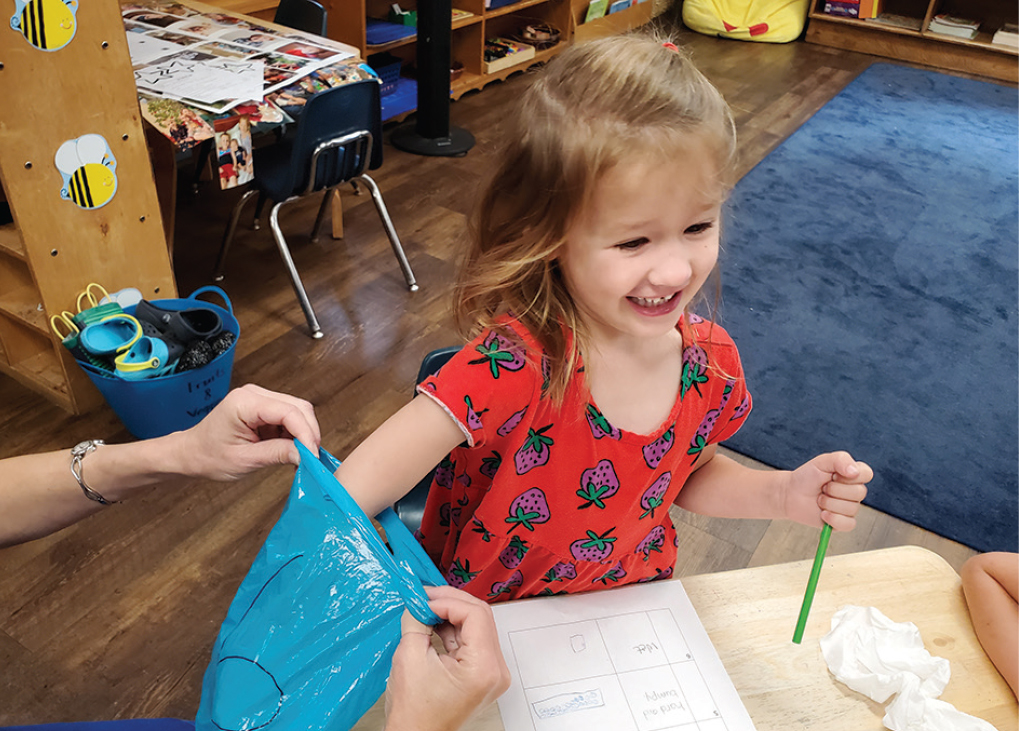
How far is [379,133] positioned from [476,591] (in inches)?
69.5

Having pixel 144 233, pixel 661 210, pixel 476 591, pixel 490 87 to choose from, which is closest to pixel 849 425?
pixel 476 591

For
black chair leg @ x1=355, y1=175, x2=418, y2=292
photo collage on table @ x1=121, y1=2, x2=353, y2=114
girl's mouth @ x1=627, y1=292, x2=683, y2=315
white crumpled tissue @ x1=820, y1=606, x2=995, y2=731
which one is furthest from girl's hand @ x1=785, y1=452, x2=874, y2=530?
black chair leg @ x1=355, y1=175, x2=418, y2=292

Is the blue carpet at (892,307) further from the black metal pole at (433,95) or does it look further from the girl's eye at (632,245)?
the girl's eye at (632,245)

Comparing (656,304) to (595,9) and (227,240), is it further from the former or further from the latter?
(595,9)

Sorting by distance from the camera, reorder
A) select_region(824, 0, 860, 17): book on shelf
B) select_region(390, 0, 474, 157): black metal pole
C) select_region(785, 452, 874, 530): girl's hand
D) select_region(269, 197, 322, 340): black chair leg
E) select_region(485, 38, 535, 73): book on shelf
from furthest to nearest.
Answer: select_region(824, 0, 860, 17): book on shelf
select_region(485, 38, 535, 73): book on shelf
select_region(390, 0, 474, 157): black metal pole
select_region(269, 197, 322, 340): black chair leg
select_region(785, 452, 874, 530): girl's hand

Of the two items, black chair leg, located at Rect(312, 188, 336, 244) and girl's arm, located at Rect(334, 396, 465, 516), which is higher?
girl's arm, located at Rect(334, 396, 465, 516)

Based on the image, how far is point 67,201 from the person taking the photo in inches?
71.3

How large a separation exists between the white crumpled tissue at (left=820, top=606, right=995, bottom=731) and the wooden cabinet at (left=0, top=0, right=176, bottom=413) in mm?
1774

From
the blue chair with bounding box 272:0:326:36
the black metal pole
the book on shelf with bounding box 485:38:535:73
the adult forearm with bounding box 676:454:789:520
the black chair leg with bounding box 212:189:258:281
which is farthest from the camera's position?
the book on shelf with bounding box 485:38:535:73

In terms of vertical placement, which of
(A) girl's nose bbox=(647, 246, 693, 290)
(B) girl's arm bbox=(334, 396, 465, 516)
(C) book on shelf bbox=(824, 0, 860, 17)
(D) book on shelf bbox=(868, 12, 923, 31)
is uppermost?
(A) girl's nose bbox=(647, 246, 693, 290)

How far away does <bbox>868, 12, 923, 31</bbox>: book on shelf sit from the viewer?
5410 millimetres

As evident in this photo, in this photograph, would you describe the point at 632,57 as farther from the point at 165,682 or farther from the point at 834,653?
the point at 165,682

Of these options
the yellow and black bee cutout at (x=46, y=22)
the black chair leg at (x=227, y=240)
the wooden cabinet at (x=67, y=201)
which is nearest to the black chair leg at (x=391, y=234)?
the black chair leg at (x=227, y=240)

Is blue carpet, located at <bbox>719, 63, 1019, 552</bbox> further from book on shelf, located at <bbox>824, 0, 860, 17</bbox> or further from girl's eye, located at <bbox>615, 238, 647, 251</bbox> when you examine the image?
girl's eye, located at <bbox>615, 238, 647, 251</bbox>
